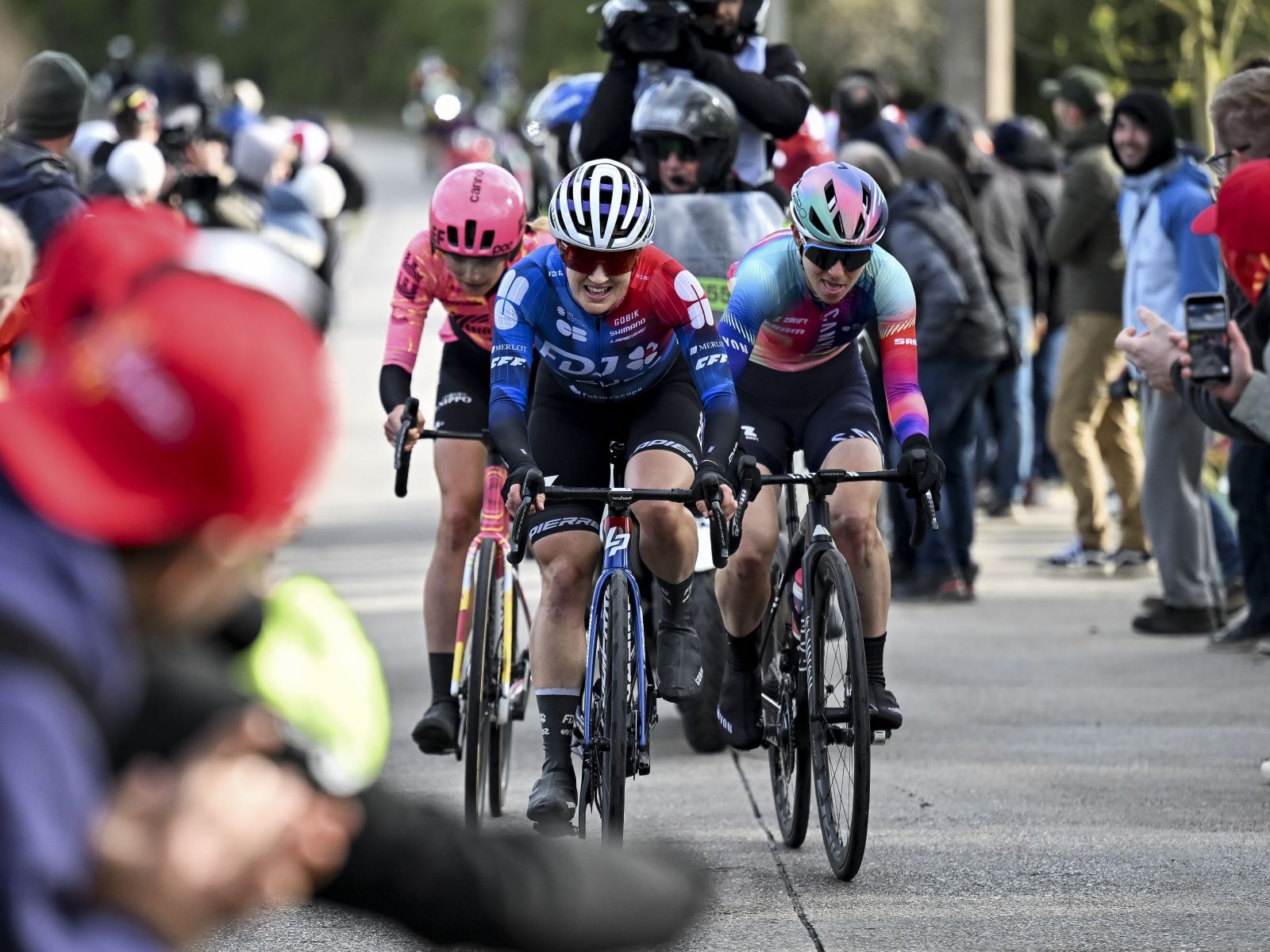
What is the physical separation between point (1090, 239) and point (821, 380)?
5.26 m

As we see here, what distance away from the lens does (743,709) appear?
689cm

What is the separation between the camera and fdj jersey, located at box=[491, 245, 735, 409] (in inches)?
252

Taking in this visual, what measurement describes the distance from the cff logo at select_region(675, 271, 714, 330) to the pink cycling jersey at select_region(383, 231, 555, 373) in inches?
39.0

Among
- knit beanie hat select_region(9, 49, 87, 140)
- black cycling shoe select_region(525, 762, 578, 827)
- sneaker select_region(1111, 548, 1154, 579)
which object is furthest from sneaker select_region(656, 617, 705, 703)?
sneaker select_region(1111, 548, 1154, 579)

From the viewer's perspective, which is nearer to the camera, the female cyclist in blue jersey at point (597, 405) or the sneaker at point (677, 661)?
the female cyclist in blue jersey at point (597, 405)

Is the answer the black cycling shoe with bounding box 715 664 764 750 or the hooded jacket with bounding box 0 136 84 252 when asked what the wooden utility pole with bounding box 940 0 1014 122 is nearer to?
the hooded jacket with bounding box 0 136 84 252

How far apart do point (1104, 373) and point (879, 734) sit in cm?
470

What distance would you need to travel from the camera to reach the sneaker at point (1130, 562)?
478 inches

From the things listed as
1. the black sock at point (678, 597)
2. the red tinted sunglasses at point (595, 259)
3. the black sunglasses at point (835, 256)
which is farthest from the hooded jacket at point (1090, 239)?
the red tinted sunglasses at point (595, 259)

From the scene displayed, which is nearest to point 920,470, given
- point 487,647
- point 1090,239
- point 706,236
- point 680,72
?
point 487,647

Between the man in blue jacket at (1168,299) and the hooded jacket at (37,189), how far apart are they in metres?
5.01

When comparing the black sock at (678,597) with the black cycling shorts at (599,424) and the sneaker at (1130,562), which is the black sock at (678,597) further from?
the sneaker at (1130,562)

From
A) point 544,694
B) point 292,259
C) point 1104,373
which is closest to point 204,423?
point 292,259

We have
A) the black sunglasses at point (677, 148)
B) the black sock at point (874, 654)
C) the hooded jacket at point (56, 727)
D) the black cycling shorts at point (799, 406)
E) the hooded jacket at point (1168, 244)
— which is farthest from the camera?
the hooded jacket at point (1168, 244)
